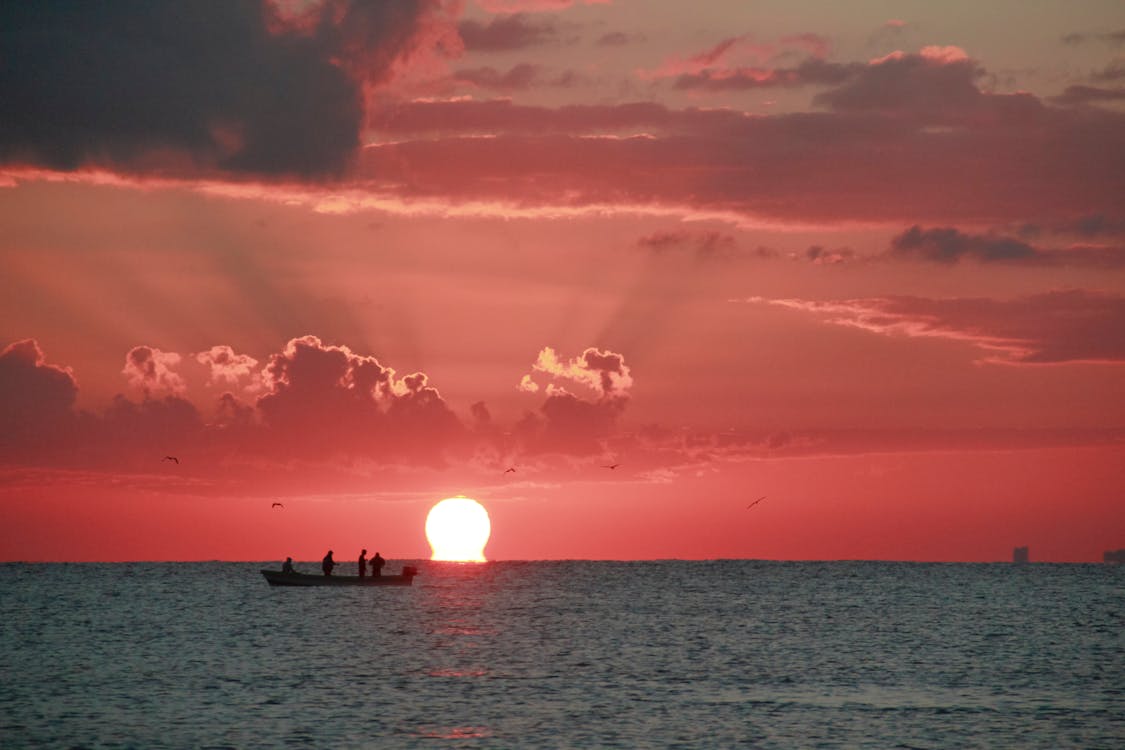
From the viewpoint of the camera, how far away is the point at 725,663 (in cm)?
7762

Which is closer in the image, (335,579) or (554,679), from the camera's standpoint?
(554,679)

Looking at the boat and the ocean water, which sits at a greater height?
the boat

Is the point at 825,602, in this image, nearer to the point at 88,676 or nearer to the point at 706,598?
the point at 706,598

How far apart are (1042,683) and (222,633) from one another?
56386 millimetres

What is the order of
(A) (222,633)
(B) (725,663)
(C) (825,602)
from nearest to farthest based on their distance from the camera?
(B) (725,663), (A) (222,633), (C) (825,602)

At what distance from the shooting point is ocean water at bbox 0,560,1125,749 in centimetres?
5078

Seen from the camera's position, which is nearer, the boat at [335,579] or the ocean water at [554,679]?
the ocean water at [554,679]

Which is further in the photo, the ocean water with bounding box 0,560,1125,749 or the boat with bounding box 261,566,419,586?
the boat with bounding box 261,566,419,586

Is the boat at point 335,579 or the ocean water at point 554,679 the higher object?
the boat at point 335,579

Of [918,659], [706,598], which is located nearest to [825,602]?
A: [706,598]

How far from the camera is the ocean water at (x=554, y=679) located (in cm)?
5078

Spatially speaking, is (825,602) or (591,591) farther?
(591,591)

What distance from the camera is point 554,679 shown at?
6844 centimetres

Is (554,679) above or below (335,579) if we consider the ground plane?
below
